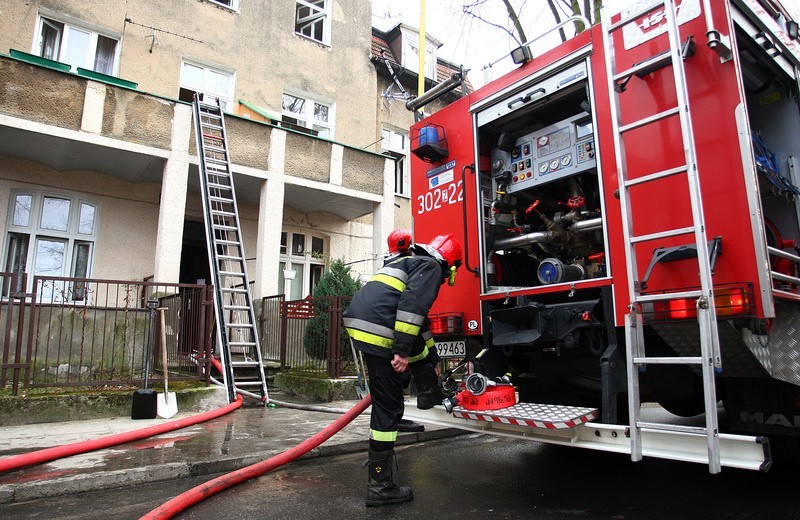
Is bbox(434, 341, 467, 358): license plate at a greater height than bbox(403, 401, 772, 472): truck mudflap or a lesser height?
greater

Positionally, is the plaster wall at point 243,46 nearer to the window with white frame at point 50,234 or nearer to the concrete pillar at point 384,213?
the concrete pillar at point 384,213

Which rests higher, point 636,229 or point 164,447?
point 636,229

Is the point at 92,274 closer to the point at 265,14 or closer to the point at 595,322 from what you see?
the point at 265,14

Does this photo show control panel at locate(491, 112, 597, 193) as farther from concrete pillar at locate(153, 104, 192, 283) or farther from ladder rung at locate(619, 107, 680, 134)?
concrete pillar at locate(153, 104, 192, 283)

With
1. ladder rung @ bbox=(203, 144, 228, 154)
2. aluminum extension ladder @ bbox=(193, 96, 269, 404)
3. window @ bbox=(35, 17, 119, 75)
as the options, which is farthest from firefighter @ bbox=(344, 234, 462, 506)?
window @ bbox=(35, 17, 119, 75)

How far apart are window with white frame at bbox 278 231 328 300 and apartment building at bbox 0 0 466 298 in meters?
0.04

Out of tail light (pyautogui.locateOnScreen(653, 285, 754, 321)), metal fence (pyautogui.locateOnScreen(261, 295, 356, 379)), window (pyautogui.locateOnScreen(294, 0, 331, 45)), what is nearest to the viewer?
tail light (pyautogui.locateOnScreen(653, 285, 754, 321))

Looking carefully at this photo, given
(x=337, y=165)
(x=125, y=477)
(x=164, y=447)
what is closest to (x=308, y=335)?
(x=164, y=447)

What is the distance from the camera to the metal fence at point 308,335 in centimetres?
826

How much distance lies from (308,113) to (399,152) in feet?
10.1

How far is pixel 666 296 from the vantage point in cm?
288

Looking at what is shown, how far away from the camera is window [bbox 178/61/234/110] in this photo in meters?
11.7

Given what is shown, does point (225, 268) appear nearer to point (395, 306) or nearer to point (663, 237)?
point (395, 306)

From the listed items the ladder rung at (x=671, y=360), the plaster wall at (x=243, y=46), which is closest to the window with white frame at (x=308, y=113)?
the plaster wall at (x=243, y=46)
